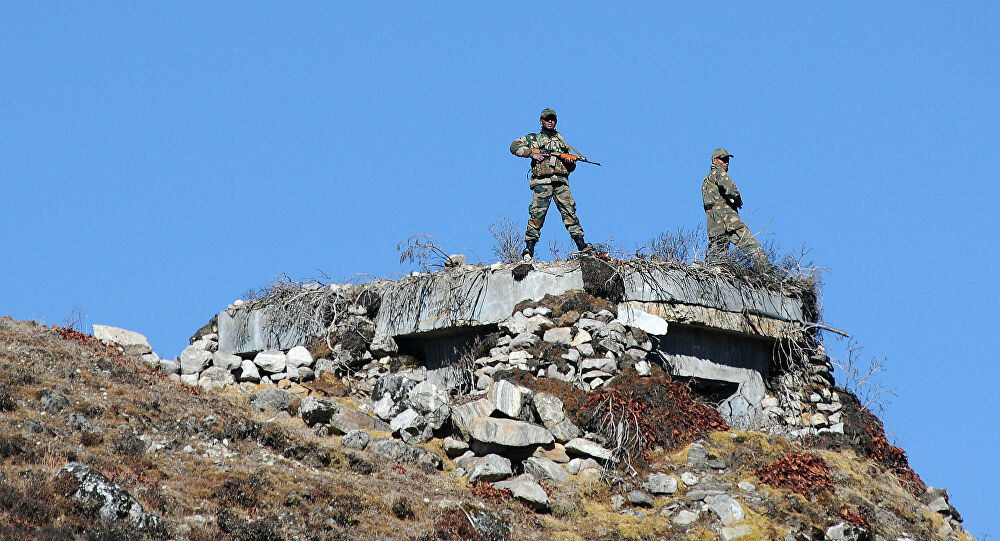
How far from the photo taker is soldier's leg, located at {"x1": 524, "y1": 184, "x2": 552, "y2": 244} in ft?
49.4

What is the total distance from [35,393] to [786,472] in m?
7.21

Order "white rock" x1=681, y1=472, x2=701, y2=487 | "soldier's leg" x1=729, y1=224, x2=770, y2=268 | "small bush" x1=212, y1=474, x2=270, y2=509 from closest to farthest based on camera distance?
"small bush" x1=212, y1=474, x2=270, y2=509 < "white rock" x1=681, y1=472, x2=701, y2=487 < "soldier's leg" x1=729, y1=224, x2=770, y2=268

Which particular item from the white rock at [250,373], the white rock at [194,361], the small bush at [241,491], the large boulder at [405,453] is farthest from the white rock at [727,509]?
the white rock at [194,361]

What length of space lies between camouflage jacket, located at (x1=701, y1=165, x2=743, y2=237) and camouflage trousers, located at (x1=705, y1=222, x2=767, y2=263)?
6cm

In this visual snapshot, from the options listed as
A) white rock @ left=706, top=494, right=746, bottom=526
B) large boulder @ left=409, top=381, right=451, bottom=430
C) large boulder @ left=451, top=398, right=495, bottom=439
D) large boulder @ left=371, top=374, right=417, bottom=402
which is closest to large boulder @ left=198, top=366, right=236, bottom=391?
large boulder @ left=371, top=374, right=417, bottom=402

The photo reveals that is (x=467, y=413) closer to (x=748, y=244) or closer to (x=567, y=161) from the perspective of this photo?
(x=567, y=161)

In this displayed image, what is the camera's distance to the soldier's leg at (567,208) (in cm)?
1502

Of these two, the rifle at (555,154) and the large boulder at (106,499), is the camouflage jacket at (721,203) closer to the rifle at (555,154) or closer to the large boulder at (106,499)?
the rifle at (555,154)

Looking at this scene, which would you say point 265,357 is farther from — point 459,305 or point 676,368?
point 676,368

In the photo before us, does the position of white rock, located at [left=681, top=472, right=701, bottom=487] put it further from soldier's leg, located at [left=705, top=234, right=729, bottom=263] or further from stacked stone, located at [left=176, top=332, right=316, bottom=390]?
stacked stone, located at [left=176, top=332, right=316, bottom=390]

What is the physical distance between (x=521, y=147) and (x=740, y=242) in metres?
3.10

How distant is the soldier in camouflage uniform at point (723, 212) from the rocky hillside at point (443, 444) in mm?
1192

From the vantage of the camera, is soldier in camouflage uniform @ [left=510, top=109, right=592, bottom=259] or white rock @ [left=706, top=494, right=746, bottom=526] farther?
soldier in camouflage uniform @ [left=510, top=109, right=592, bottom=259]

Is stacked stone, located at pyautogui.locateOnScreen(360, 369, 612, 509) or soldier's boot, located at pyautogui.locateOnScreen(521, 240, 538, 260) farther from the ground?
soldier's boot, located at pyautogui.locateOnScreen(521, 240, 538, 260)
